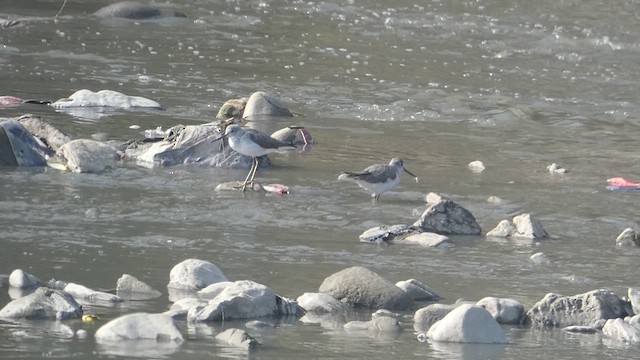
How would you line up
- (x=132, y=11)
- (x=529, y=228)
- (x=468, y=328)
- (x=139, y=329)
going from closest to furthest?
(x=139, y=329) → (x=468, y=328) → (x=529, y=228) → (x=132, y=11)

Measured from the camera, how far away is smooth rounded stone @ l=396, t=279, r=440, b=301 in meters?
8.20

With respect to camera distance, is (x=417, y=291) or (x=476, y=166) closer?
(x=417, y=291)

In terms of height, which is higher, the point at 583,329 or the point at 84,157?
the point at 84,157

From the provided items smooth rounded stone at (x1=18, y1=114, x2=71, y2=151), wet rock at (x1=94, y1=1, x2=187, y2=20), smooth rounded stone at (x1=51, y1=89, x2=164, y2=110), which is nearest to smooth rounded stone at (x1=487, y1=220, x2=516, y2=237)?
smooth rounded stone at (x1=18, y1=114, x2=71, y2=151)

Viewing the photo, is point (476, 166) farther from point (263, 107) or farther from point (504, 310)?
point (504, 310)

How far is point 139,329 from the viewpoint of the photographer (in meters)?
6.97

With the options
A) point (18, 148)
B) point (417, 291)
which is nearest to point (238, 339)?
point (417, 291)

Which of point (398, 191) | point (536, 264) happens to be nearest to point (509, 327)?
point (536, 264)

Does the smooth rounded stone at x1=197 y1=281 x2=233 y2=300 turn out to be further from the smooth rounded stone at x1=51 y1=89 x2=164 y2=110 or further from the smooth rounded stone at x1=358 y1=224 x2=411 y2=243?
the smooth rounded stone at x1=51 y1=89 x2=164 y2=110

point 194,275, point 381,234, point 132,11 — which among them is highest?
point 132,11

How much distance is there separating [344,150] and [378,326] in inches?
230

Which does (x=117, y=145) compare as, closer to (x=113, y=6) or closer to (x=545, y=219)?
(x=545, y=219)

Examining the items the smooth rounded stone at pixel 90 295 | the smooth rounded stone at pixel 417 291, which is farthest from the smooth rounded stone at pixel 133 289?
the smooth rounded stone at pixel 417 291

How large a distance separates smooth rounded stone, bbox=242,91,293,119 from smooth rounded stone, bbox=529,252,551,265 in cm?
588
